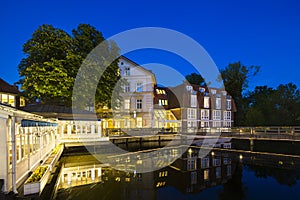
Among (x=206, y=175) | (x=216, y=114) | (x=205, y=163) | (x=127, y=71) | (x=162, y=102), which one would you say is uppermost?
(x=127, y=71)

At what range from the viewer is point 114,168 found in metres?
12.8

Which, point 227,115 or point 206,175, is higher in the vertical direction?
point 227,115

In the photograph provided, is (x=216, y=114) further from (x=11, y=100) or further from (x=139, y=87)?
(x=11, y=100)

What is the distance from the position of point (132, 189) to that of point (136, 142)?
54.8 feet

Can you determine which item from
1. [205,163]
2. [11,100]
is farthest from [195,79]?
[205,163]

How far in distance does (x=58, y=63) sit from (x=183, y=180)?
1315 cm

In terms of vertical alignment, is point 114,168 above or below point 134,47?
below

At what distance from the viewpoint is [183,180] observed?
11.2 m

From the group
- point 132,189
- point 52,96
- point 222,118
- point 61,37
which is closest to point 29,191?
point 132,189

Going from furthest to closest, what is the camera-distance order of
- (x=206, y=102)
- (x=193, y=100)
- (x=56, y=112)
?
(x=206, y=102) < (x=193, y=100) < (x=56, y=112)

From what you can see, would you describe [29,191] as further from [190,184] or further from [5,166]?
[190,184]

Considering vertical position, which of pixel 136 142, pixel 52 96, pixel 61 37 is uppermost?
pixel 61 37

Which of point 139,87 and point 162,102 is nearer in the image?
point 139,87

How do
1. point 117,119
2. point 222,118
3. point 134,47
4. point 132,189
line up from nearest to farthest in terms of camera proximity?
point 132,189 < point 134,47 < point 117,119 < point 222,118
